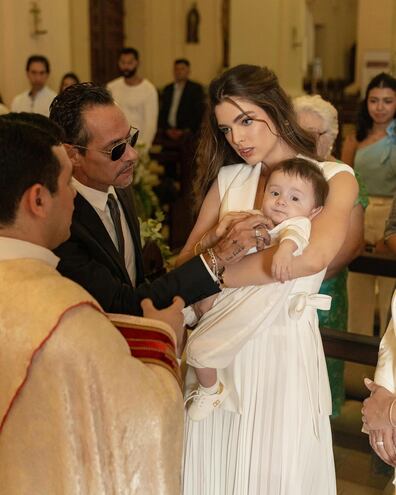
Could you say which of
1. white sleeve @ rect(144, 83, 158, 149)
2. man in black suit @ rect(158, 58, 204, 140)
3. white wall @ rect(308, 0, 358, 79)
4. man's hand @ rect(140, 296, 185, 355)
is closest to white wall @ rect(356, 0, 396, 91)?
white wall @ rect(308, 0, 358, 79)

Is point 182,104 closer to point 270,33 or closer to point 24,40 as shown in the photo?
point 270,33

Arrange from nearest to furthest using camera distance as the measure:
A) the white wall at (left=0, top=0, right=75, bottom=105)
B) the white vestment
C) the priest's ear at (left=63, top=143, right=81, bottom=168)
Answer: the white vestment
the priest's ear at (left=63, top=143, right=81, bottom=168)
the white wall at (left=0, top=0, right=75, bottom=105)

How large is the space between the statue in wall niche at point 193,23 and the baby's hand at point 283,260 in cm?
1083

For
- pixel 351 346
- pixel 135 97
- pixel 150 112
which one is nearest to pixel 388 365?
pixel 351 346

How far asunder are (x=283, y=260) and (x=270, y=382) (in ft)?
1.49

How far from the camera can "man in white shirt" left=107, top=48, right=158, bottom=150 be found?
910cm

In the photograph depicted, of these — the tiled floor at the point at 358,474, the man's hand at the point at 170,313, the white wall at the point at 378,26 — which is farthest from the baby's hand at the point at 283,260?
the white wall at the point at 378,26

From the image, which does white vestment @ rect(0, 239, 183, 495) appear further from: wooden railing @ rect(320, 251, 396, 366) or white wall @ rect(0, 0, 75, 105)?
white wall @ rect(0, 0, 75, 105)

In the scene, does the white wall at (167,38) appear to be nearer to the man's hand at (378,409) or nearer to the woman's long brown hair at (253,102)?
the woman's long brown hair at (253,102)

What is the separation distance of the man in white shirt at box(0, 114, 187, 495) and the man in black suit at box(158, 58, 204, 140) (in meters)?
8.46

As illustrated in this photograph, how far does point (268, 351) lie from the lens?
2.49 m

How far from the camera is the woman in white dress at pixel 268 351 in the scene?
2.43 metres

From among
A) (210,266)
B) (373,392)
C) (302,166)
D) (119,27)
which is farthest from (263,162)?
(119,27)

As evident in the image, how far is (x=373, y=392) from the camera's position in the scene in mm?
2406
